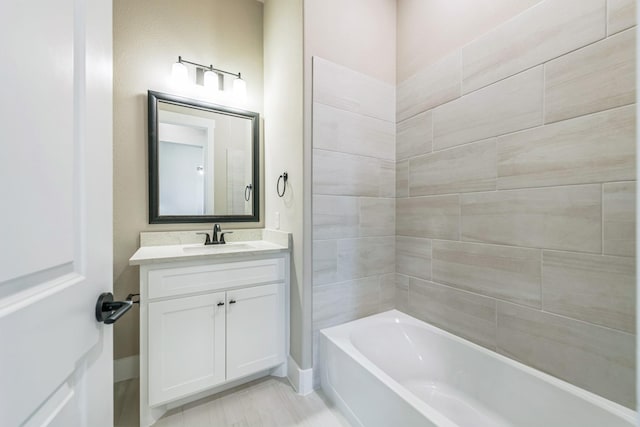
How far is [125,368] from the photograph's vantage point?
1.82 metres

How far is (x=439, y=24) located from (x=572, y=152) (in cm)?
121

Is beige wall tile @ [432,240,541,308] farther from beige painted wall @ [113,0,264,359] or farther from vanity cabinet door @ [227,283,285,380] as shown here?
beige painted wall @ [113,0,264,359]

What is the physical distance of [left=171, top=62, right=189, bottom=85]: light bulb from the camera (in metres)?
1.92

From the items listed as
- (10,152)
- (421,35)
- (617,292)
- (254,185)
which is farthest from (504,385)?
(421,35)

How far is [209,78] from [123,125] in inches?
28.4

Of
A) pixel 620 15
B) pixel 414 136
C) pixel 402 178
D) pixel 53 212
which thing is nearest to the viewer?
pixel 53 212

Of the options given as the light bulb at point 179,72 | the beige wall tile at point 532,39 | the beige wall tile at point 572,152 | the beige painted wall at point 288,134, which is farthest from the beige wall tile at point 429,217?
the light bulb at point 179,72

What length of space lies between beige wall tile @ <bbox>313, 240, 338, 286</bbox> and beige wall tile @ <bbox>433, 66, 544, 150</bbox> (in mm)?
1001

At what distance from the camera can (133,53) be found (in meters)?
1.85

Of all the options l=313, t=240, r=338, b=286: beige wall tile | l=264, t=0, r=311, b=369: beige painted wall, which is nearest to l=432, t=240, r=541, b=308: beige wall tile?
l=313, t=240, r=338, b=286: beige wall tile

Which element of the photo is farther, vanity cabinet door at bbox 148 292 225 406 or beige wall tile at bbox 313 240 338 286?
beige wall tile at bbox 313 240 338 286

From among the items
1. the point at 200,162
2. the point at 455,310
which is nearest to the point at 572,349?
the point at 455,310

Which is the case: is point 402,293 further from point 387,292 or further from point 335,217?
point 335,217

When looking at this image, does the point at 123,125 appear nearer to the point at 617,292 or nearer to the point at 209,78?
the point at 209,78
